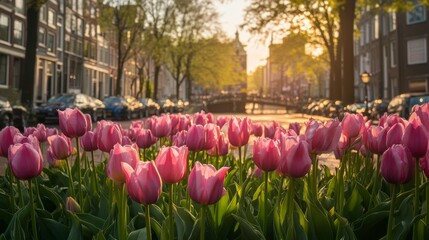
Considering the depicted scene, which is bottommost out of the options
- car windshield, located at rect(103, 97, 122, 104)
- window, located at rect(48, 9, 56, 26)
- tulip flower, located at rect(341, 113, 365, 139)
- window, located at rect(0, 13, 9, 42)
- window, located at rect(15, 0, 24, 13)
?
tulip flower, located at rect(341, 113, 365, 139)

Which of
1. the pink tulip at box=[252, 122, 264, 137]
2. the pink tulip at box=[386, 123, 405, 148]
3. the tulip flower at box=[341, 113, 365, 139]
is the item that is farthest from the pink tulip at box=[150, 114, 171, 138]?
the pink tulip at box=[386, 123, 405, 148]

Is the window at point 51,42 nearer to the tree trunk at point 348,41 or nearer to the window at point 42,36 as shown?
the window at point 42,36

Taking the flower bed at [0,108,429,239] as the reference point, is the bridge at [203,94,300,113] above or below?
above

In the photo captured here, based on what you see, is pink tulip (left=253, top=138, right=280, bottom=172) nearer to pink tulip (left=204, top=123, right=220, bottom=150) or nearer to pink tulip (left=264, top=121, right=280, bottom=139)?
pink tulip (left=204, top=123, right=220, bottom=150)

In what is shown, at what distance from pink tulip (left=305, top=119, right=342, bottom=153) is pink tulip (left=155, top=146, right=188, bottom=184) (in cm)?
64

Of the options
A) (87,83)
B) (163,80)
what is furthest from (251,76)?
(87,83)

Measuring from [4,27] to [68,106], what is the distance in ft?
41.1

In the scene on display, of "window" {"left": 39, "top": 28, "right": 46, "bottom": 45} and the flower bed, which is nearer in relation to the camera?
the flower bed

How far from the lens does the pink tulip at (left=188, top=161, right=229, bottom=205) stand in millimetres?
1446

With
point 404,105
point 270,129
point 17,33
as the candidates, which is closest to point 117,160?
point 270,129

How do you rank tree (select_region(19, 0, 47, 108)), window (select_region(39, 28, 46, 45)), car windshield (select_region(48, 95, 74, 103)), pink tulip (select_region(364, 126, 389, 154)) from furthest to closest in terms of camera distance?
window (select_region(39, 28, 46, 45)), car windshield (select_region(48, 95, 74, 103)), tree (select_region(19, 0, 47, 108)), pink tulip (select_region(364, 126, 389, 154))

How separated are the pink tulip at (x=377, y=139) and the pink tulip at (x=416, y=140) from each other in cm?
45

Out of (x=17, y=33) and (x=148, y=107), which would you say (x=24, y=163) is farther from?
(x=148, y=107)

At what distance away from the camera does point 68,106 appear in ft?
76.0
